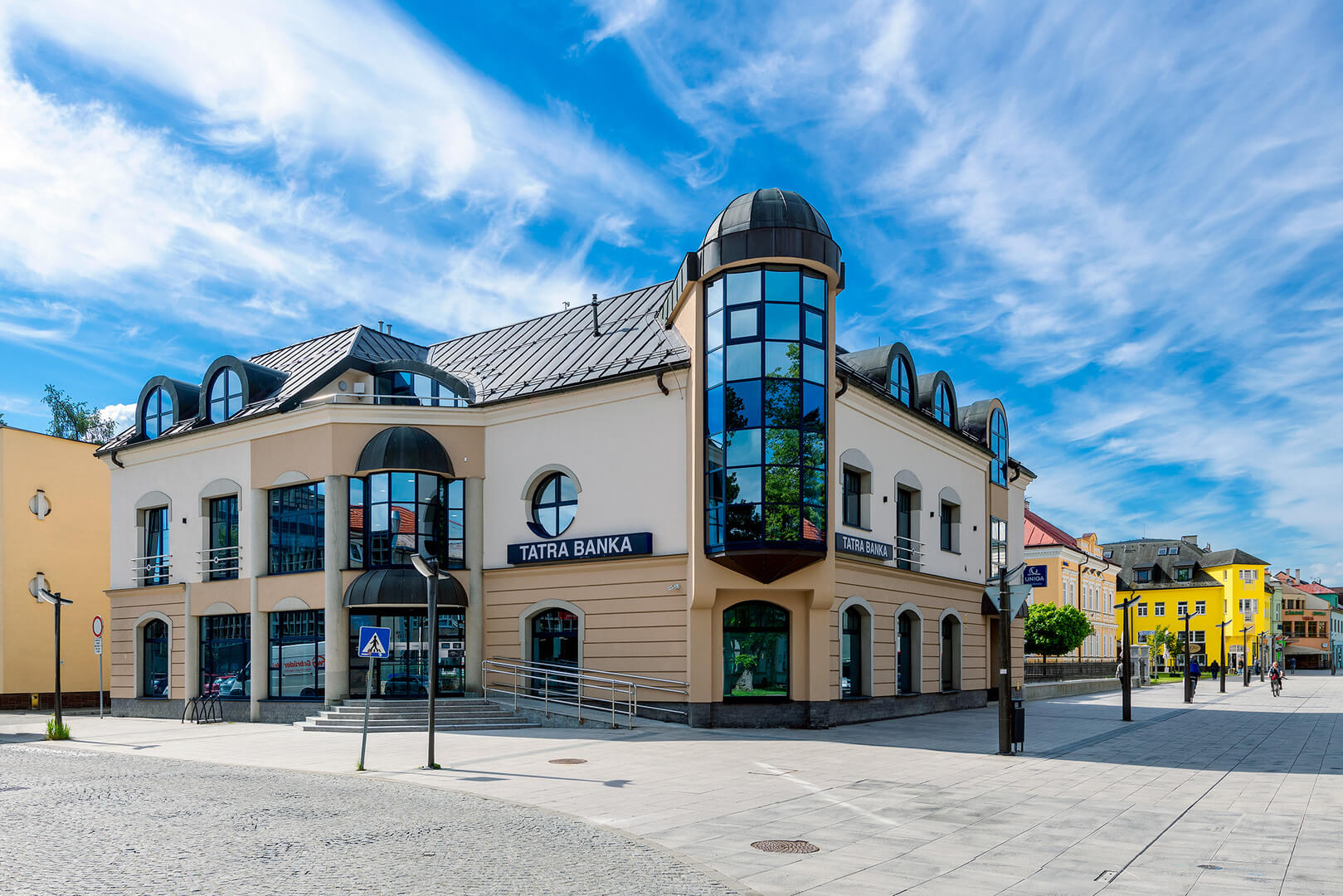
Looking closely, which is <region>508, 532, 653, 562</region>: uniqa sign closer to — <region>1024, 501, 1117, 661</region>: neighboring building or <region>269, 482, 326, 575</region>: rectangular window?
<region>269, 482, 326, 575</region>: rectangular window

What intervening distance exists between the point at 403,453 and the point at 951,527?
17431 millimetres

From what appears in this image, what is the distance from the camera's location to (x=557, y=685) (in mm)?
24672

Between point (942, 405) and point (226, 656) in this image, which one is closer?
point (226, 656)

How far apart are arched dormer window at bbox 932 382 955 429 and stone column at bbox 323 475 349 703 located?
1759cm

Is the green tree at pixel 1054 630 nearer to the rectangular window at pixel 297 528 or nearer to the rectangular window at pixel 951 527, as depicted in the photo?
the rectangular window at pixel 951 527

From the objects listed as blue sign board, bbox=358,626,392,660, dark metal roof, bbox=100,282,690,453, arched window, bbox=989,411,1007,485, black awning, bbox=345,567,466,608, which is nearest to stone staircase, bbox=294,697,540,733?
black awning, bbox=345,567,466,608

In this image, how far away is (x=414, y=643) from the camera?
25.3m

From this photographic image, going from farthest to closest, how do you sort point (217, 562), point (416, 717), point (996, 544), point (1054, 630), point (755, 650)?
point (1054, 630) → point (996, 544) → point (217, 562) → point (755, 650) → point (416, 717)

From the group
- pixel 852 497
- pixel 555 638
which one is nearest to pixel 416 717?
pixel 555 638

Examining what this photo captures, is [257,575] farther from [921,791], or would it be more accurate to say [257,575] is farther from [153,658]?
[921,791]

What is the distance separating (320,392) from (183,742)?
10.3 m

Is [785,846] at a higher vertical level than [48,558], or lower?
lower

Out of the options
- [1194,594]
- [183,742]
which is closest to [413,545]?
[183,742]

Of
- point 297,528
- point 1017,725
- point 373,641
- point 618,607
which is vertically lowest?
point 1017,725
